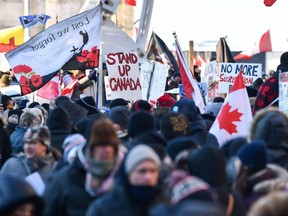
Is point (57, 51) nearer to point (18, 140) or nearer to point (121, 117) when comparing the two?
point (18, 140)

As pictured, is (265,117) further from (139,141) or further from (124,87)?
(124,87)

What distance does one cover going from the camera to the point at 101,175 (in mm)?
7480

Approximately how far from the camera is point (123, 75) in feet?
60.3

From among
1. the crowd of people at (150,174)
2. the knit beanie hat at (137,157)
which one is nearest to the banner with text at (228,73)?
the crowd of people at (150,174)

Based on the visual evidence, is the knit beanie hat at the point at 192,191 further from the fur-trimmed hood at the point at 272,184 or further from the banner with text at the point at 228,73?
the banner with text at the point at 228,73

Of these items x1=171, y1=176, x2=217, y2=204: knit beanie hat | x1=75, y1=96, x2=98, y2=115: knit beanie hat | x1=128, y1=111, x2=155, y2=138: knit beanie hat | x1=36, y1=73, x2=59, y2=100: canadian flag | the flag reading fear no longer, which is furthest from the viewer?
x1=36, y1=73, x2=59, y2=100: canadian flag

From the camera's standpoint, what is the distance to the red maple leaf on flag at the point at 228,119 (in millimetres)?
11938

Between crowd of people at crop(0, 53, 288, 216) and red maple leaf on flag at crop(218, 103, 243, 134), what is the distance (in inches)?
73.2

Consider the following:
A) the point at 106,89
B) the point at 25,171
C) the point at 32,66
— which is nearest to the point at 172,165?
the point at 25,171

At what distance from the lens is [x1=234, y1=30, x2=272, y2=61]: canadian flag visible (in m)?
38.3

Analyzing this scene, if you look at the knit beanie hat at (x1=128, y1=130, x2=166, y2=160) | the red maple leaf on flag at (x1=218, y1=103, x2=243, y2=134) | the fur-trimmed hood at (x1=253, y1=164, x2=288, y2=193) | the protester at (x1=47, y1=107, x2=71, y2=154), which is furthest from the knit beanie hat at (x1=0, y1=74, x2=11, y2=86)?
the fur-trimmed hood at (x1=253, y1=164, x2=288, y2=193)

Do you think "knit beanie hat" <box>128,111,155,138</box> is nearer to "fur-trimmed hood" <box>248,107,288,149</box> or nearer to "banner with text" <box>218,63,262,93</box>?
"fur-trimmed hood" <box>248,107,288,149</box>

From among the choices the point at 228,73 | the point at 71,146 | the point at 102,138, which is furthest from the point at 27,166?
the point at 228,73

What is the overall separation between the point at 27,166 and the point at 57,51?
817 centimetres
